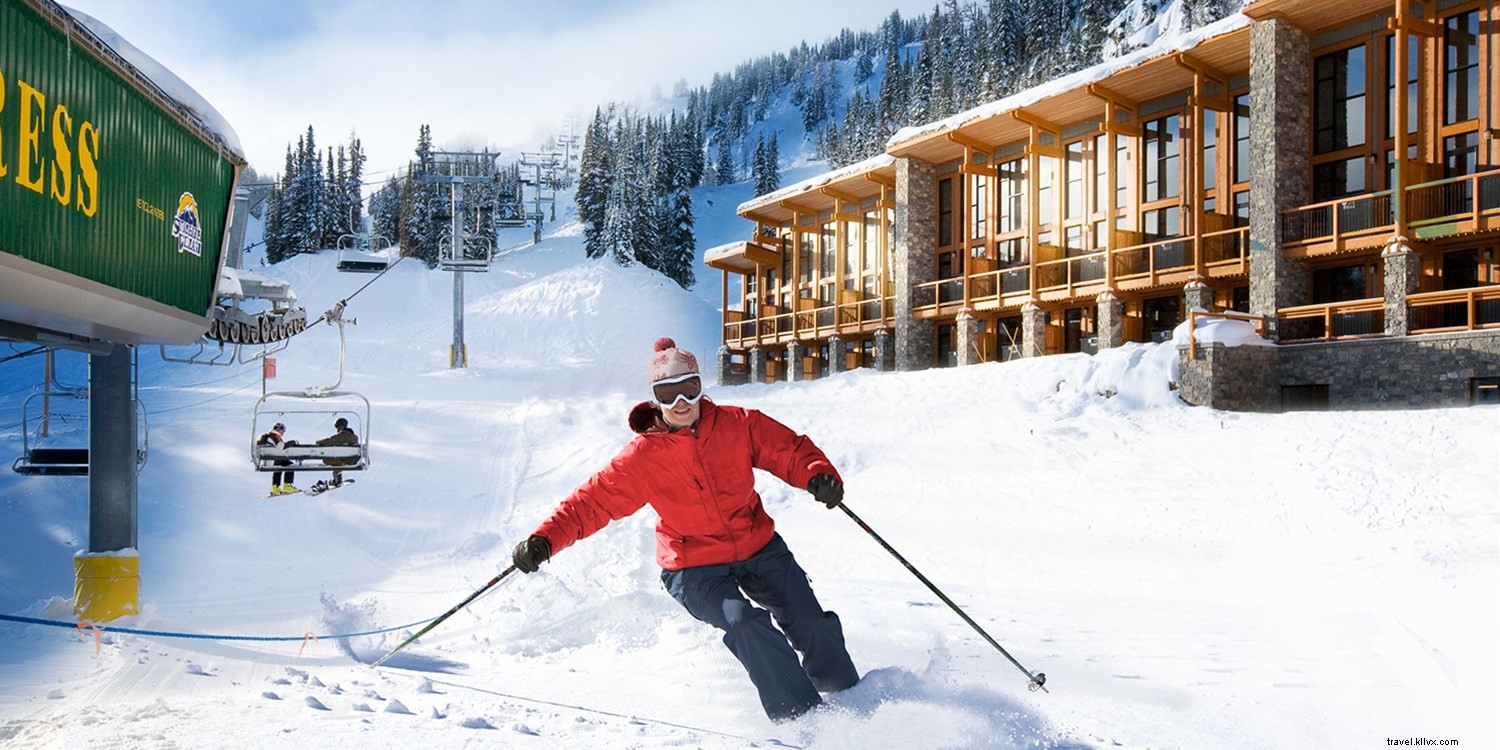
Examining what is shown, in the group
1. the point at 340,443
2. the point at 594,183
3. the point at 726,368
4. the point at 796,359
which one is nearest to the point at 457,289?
the point at 726,368

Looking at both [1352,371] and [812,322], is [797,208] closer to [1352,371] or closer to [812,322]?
[812,322]

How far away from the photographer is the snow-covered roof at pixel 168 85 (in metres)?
7.70

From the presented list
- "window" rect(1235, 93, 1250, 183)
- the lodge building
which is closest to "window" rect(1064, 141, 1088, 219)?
the lodge building

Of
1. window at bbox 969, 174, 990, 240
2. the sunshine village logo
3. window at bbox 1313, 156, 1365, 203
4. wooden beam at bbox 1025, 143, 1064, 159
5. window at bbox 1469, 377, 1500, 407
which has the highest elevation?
wooden beam at bbox 1025, 143, 1064, 159

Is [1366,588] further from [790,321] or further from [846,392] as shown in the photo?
[790,321]

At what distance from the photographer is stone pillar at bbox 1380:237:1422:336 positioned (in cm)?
1480

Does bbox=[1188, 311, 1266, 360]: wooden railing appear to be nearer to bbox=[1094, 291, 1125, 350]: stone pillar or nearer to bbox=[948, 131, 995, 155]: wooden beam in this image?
bbox=[1094, 291, 1125, 350]: stone pillar

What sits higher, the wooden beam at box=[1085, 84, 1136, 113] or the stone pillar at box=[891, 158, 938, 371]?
the wooden beam at box=[1085, 84, 1136, 113]

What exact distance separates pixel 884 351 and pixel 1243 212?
11079 mm

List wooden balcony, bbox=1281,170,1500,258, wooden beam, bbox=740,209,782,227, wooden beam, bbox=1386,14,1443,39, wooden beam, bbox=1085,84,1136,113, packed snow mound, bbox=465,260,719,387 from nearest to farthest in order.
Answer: wooden balcony, bbox=1281,170,1500,258, wooden beam, bbox=1386,14,1443,39, wooden beam, bbox=1085,84,1136,113, wooden beam, bbox=740,209,782,227, packed snow mound, bbox=465,260,719,387

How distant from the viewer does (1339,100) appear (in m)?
17.5

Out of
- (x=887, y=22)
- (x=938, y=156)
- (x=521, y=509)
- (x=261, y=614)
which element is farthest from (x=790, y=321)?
(x=887, y=22)

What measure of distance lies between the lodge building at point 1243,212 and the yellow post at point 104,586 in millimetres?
14290

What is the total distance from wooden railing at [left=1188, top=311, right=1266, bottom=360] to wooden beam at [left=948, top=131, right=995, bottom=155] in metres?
9.68
